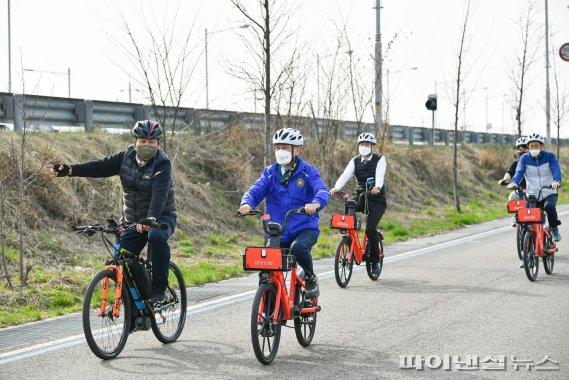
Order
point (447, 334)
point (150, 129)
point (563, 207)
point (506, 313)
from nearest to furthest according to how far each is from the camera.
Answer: point (150, 129) → point (447, 334) → point (506, 313) → point (563, 207)

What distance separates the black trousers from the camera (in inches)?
458

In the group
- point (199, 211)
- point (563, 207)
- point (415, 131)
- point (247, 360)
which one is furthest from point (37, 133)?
point (415, 131)

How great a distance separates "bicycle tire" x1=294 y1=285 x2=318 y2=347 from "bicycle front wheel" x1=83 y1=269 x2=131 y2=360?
1.41 metres

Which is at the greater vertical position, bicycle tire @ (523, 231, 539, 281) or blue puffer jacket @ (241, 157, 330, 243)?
blue puffer jacket @ (241, 157, 330, 243)

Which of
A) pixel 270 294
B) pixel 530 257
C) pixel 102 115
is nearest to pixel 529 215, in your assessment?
pixel 530 257

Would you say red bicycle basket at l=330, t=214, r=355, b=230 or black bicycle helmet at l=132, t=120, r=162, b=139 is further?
red bicycle basket at l=330, t=214, r=355, b=230

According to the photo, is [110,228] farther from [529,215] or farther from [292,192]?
[529,215]

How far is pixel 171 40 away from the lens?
1296cm

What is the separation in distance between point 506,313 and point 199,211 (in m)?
9.73

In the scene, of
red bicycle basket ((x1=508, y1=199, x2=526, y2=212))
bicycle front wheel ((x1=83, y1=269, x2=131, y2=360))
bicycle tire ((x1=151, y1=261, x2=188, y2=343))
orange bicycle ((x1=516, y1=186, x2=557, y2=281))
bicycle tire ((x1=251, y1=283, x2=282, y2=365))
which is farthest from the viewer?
red bicycle basket ((x1=508, y1=199, x2=526, y2=212))

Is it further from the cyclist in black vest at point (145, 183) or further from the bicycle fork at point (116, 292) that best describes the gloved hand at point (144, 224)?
the bicycle fork at point (116, 292)

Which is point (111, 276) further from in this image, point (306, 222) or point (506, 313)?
point (506, 313)

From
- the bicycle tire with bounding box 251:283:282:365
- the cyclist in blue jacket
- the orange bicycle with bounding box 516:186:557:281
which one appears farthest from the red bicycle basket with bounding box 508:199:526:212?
the bicycle tire with bounding box 251:283:282:365

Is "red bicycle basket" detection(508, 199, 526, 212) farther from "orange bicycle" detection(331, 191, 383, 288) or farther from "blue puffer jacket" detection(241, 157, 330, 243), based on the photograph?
"blue puffer jacket" detection(241, 157, 330, 243)
